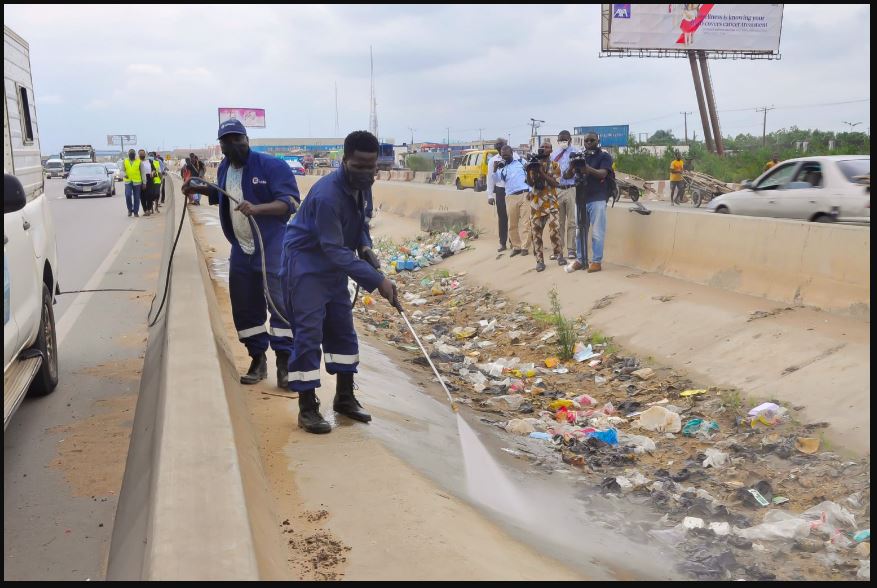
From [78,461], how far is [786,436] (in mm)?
4814

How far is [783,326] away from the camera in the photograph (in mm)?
7902

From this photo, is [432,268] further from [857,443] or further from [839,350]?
[857,443]

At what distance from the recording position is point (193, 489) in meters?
3.17

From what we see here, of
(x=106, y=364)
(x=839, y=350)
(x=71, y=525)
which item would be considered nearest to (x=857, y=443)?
(x=839, y=350)

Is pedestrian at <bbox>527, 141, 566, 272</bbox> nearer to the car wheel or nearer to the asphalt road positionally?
the asphalt road

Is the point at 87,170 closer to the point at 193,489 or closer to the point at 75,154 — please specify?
the point at 75,154

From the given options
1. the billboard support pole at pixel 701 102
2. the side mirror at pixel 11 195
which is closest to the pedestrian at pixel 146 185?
the side mirror at pixel 11 195

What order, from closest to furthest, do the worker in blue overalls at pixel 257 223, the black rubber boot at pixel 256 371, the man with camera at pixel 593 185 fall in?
the worker in blue overalls at pixel 257 223
the black rubber boot at pixel 256 371
the man with camera at pixel 593 185

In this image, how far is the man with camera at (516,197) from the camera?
13892 mm

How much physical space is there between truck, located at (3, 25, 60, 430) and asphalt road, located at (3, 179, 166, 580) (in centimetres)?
31

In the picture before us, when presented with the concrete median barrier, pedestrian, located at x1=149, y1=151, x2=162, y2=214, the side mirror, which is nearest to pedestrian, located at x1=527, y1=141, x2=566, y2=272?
the concrete median barrier

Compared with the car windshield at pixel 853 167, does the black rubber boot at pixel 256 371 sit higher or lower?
lower

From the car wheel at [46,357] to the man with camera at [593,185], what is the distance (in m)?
6.80

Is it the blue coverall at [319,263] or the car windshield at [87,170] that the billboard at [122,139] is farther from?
the blue coverall at [319,263]
